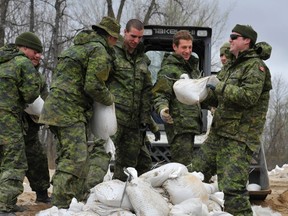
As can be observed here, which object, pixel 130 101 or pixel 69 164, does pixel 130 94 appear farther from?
pixel 69 164

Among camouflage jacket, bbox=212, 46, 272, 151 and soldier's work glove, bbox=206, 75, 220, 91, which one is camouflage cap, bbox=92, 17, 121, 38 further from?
camouflage jacket, bbox=212, 46, 272, 151

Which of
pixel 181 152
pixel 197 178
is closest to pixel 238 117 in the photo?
pixel 197 178

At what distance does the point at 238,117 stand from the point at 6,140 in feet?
7.35

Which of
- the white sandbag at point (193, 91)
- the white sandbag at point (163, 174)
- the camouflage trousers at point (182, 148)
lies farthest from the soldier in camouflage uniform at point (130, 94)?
→ the white sandbag at point (163, 174)

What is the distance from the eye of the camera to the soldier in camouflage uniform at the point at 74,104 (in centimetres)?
479

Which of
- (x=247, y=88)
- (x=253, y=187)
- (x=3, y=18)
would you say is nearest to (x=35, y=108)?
(x=247, y=88)

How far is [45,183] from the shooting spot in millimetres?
6320

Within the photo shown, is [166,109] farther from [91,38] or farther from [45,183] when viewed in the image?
[45,183]

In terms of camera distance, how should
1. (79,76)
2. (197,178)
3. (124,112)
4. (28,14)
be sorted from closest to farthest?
(197,178)
(79,76)
(124,112)
(28,14)

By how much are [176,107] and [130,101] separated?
0.54 meters

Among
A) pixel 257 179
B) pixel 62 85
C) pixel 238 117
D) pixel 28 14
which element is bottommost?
pixel 257 179

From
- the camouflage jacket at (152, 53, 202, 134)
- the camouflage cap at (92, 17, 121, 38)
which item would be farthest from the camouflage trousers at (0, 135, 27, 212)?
the camouflage jacket at (152, 53, 202, 134)

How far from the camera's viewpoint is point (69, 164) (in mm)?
4773

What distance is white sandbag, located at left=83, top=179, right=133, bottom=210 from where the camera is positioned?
4.29 m
